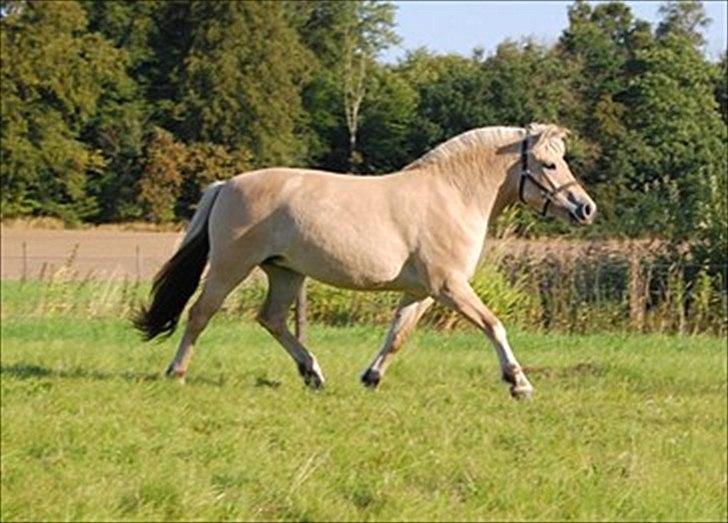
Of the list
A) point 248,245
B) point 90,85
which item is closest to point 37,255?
point 90,85

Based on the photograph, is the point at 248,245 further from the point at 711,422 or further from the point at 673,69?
the point at 673,69

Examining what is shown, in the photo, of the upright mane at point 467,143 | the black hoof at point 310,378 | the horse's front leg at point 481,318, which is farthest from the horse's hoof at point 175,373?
the upright mane at point 467,143

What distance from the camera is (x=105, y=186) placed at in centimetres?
5122

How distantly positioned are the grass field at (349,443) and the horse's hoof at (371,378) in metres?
0.14

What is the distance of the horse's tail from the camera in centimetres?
1084

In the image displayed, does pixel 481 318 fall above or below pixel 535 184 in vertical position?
below

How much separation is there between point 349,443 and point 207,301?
3.07 metres

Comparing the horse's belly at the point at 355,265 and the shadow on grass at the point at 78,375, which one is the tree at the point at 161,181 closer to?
the shadow on grass at the point at 78,375

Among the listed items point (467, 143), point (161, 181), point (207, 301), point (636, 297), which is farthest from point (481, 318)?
point (161, 181)

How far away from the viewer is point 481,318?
10.1 m

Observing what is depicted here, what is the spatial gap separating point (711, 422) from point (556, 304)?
952 cm

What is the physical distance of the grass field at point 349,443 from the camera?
6641 mm

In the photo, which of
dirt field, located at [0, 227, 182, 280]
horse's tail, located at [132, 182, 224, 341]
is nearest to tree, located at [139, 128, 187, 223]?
dirt field, located at [0, 227, 182, 280]

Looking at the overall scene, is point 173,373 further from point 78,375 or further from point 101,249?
point 101,249
